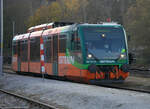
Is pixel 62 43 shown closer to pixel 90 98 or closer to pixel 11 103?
pixel 11 103

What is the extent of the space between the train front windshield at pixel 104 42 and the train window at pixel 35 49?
6.95m

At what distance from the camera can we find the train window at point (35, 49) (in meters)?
25.1

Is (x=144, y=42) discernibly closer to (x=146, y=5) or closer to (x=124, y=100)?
(x=146, y=5)

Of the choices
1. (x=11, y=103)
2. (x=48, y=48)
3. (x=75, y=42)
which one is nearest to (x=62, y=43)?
(x=75, y=42)

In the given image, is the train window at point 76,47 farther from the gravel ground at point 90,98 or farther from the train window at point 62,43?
the gravel ground at point 90,98

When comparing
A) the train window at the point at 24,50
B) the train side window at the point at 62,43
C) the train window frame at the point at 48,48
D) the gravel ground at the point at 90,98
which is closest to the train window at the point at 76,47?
the train side window at the point at 62,43

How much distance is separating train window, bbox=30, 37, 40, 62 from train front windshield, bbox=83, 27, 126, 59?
6954mm

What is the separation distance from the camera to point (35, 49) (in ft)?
84.2

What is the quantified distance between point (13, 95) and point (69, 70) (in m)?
4.34

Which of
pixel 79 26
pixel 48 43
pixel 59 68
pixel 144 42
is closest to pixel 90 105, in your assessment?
pixel 79 26

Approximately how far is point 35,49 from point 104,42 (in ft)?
26.3

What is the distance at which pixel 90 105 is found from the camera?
38.9ft

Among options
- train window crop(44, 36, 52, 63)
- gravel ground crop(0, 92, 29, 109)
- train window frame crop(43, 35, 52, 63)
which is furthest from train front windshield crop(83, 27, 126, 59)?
gravel ground crop(0, 92, 29, 109)

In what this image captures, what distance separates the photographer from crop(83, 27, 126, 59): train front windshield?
1844cm
